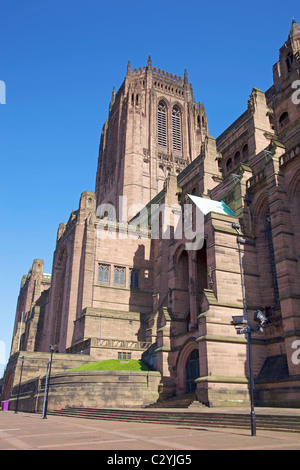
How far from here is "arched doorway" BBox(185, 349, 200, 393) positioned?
25.0 meters

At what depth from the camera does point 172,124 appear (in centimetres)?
7481

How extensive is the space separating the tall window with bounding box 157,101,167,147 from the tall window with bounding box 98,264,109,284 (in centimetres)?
3653

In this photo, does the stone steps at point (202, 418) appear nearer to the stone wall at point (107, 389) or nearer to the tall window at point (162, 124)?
the stone wall at point (107, 389)

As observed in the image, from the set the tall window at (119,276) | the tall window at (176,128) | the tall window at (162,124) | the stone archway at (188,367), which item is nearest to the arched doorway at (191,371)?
the stone archway at (188,367)

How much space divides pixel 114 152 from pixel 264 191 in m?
52.6

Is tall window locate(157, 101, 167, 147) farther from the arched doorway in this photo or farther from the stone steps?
the stone steps

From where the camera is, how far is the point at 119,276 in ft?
140

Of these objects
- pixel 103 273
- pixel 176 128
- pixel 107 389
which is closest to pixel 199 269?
pixel 107 389

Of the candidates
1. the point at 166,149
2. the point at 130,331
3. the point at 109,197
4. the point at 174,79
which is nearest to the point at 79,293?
the point at 130,331

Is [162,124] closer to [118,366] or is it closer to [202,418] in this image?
[118,366]

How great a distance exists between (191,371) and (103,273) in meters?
18.5

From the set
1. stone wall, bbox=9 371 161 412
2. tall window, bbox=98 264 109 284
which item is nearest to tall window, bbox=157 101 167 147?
tall window, bbox=98 264 109 284

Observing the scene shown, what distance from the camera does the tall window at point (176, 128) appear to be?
73.8 metres
